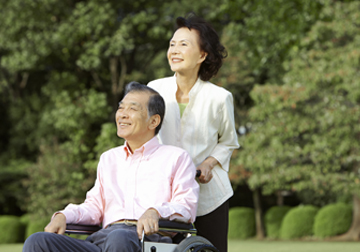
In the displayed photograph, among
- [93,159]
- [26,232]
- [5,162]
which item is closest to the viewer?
[93,159]

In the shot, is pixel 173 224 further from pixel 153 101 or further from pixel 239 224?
pixel 239 224

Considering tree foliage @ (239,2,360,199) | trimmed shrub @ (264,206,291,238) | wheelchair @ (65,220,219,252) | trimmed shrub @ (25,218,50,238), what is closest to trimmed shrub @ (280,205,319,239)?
trimmed shrub @ (264,206,291,238)

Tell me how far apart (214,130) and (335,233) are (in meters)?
11.9

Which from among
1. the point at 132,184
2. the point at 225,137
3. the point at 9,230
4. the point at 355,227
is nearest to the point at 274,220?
the point at 355,227

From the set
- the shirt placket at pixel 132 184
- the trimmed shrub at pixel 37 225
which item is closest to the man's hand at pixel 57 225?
the shirt placket at pixel 132 184

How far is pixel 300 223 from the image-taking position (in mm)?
14008

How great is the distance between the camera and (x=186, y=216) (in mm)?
2137

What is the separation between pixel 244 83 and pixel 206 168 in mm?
12257

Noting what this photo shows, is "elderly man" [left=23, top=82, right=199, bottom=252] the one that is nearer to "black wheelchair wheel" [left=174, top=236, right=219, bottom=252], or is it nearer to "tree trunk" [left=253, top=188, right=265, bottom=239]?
"black wheelchair wheel" [left=174, top=236, right=219, bottom=252]

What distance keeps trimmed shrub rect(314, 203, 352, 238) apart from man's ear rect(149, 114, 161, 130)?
39.6ft

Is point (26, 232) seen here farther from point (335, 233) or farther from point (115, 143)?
point (335, 233)

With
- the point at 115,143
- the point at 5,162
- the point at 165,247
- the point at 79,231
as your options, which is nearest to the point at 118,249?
the point at 165,247

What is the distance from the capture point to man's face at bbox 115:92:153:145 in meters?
2.29

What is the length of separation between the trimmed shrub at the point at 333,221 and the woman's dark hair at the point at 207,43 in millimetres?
11807
